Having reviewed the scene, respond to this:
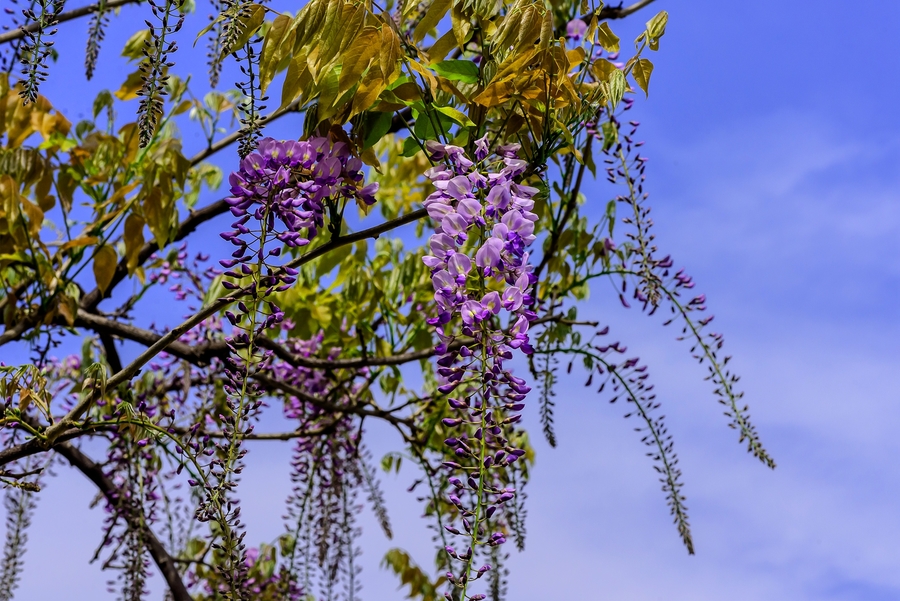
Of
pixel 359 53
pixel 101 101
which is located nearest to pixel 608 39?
pixel 359 53

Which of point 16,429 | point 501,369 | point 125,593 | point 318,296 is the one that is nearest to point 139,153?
point 318,296

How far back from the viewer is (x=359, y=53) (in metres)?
1.15

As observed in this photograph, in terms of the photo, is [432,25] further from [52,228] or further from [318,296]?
[52,228]

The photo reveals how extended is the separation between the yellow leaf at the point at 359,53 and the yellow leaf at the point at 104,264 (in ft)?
3.68

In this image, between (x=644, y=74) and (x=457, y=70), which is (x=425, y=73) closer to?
(x=457, y=70)

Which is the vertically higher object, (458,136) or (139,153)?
(139,153)

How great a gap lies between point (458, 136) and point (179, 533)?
78.6 inches

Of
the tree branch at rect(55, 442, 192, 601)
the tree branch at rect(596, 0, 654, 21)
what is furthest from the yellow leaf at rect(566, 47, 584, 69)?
the tree branch at rect(55, 442, 192, 601)

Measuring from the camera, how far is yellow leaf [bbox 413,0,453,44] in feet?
4.17

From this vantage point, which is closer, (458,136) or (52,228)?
(458,136)

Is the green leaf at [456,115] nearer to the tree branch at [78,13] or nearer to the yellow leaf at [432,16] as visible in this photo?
the yellow leaf at [432,16]

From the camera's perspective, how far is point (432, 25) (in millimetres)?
1283

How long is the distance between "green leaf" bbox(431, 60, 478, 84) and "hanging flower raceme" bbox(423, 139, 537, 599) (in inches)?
5.4

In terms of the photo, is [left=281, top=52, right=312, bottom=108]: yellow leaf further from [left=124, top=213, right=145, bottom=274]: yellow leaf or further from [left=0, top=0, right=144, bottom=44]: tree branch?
[left=0, top=0, right=144, bottom=44]: tree branch
